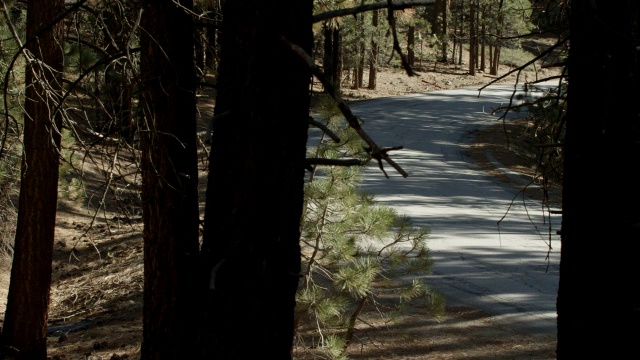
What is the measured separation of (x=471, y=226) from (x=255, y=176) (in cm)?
914

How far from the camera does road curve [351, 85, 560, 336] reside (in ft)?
27.0

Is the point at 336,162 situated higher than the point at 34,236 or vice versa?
the point at 336,162

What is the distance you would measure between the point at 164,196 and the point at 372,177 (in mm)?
11186

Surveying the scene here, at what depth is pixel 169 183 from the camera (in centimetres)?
447

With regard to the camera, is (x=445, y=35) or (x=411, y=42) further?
(x=445, y=35)

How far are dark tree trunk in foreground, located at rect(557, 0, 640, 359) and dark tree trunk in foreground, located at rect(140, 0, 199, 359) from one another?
7.11ft

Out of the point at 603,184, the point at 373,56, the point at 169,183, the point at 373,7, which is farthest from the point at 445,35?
the point at 373,7

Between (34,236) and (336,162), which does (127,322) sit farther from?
(336,162)

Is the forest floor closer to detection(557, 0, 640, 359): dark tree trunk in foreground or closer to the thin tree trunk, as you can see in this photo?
detection(557, 0, 640, 359): dark tree trunk in foreground

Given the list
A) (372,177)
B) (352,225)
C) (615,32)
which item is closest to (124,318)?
(352,225)

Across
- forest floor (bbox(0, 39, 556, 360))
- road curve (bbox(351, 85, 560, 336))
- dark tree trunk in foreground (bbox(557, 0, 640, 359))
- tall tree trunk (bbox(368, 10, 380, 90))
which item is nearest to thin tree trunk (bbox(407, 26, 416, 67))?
tall tree trunk (bbox(368, 10, 380, 90))

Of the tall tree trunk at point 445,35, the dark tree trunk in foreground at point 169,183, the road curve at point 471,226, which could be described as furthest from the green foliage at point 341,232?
the tall tree trunk at point 445,35

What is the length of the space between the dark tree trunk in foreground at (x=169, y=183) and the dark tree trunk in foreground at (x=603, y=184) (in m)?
2.17

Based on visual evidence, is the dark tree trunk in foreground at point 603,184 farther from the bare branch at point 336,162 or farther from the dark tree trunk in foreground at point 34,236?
the dark tree trunk in foreground at point 34,236
